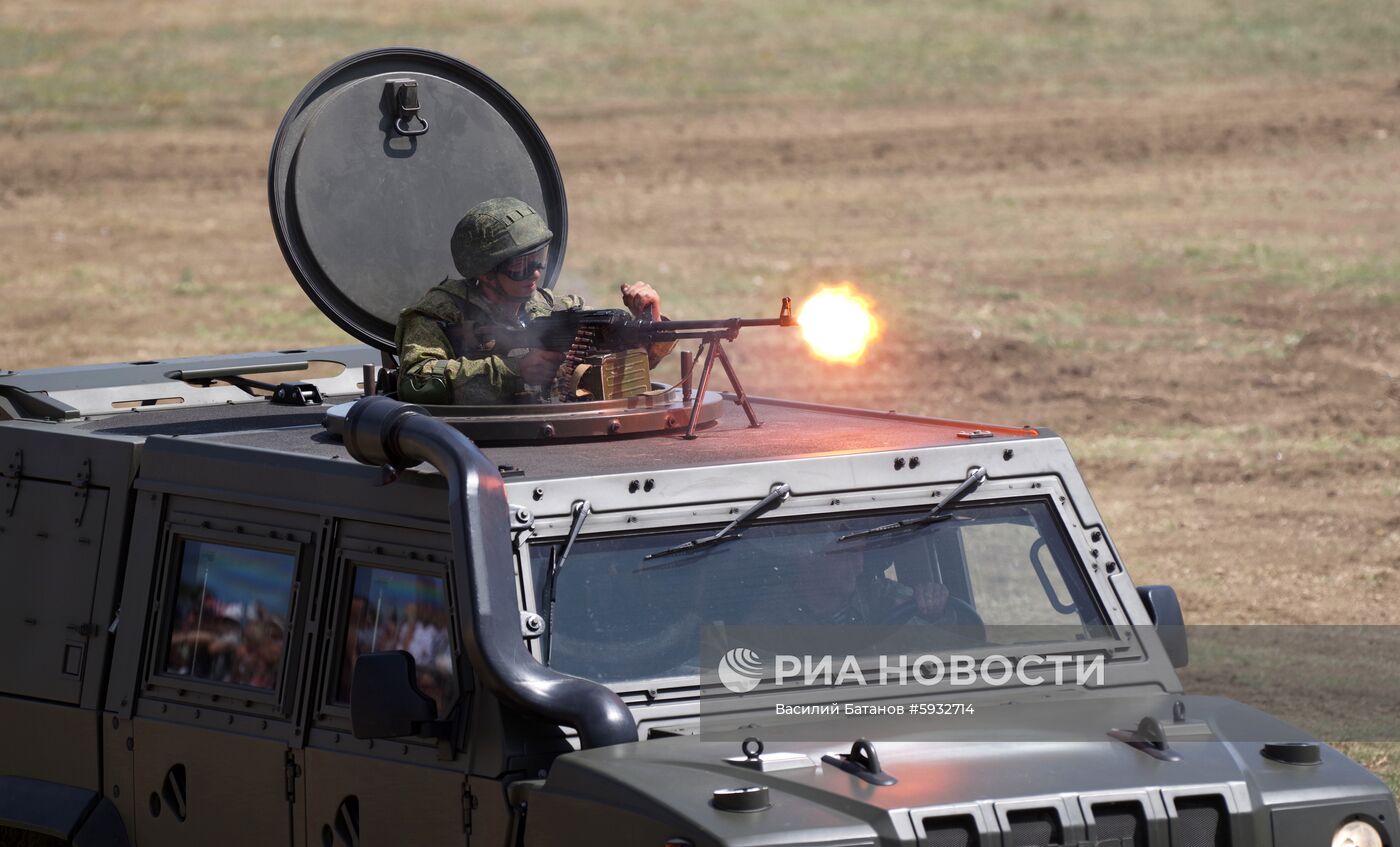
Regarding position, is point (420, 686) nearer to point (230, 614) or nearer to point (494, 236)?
point (230, 614)

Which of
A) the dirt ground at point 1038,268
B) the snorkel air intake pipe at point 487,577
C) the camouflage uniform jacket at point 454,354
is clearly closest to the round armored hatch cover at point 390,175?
the camouflage uniform jacket at point 454,354

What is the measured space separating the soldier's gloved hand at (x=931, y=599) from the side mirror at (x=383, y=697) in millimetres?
1440

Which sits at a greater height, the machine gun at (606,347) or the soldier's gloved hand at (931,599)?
the machine gun at (606,347)

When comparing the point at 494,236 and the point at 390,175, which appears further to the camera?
the point at 390,175

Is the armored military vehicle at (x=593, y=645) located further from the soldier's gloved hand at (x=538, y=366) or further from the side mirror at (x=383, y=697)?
the soldier's gloved hand at (x=538, y=366)

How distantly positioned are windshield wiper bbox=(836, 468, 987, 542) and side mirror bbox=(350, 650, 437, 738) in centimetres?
134

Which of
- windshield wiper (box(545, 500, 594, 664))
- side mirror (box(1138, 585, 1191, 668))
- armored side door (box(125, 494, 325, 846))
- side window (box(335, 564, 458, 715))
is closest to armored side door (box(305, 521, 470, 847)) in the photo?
side window (box(335, 564, 458, 715))

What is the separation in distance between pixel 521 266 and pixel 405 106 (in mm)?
1199

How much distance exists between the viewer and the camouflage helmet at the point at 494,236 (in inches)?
257

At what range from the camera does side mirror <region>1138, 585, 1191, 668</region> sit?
5949mm

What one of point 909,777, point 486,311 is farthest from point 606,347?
point 909,777

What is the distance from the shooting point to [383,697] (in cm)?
504

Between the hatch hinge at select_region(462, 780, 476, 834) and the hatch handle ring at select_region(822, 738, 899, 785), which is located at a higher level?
the hatch handle ring at select_region(822, 738, 899, 785)

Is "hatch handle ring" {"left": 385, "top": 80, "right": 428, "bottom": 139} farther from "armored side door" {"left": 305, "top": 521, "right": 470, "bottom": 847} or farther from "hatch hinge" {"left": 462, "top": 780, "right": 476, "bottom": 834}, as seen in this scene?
"hatch hinge" {"left": 462, "top": 780, "right": 476, "bottom": 834}
